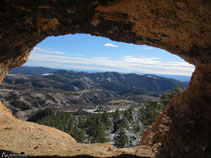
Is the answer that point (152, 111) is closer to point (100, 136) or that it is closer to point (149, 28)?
point (100, 136)

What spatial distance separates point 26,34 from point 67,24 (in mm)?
2332

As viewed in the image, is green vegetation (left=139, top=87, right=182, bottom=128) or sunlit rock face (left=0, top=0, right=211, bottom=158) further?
green vegetation (left=139, top=87, right=182, bottom=128)

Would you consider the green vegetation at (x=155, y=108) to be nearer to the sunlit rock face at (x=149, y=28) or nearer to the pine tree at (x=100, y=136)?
the pine tree at (x=100, y=136)

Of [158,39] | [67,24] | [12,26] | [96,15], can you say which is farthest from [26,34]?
[158,39]

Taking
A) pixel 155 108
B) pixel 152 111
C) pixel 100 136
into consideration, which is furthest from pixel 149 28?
pixel 100 136

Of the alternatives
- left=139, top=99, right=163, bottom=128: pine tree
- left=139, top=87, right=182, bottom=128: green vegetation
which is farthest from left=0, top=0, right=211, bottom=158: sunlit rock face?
left=139, top=99, right=163, bottom=128: pine tree

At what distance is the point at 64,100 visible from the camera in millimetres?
192625

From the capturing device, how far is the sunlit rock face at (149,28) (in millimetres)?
6754

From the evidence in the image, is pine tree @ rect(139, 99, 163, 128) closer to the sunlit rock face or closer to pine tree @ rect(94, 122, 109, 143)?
pine tree @ rect(94, 122, 109, 143)

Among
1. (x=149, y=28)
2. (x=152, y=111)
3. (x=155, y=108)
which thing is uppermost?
(x=149, y=28)

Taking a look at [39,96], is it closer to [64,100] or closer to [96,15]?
[64,100]

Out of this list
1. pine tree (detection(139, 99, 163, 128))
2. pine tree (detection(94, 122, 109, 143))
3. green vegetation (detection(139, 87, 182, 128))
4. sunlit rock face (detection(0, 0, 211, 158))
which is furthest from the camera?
pine tree (detection(94, 122, 109, 143))

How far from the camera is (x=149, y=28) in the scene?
839 cm

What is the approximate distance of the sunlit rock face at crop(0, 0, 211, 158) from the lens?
675 cm
